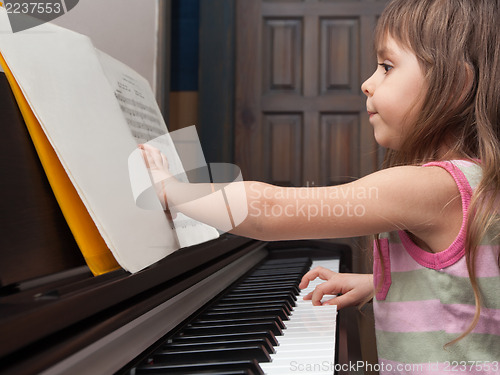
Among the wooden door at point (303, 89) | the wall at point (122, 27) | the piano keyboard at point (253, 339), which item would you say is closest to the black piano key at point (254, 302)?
the piano keyboard at point (253, 339)

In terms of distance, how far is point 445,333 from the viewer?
0.83 meters

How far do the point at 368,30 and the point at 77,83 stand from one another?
8.28ft

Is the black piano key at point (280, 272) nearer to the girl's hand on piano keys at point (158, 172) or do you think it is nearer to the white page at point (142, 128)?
the white page at point (142, 128)

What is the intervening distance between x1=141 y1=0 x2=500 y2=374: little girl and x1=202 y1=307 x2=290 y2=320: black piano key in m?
0.12

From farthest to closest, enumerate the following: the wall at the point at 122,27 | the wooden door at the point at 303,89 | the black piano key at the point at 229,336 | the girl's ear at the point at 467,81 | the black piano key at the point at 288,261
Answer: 1. the wooden door at the point at 303,89
2. the wall at the point at 122,27
3. the black piano key at the point at 288,261
4. the girl's ear at the point at 467,81
5. the black piano key at the point at 229,336

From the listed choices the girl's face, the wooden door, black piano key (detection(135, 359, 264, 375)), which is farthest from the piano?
the wooden door

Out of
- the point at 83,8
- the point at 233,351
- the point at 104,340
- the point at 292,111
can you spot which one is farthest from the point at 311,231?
the point at 292,111

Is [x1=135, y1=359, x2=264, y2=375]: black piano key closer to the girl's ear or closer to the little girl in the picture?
the little girl

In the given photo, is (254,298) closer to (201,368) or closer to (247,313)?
(247,313)

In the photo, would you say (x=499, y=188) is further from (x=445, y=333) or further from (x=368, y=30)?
(x=368, y=30)

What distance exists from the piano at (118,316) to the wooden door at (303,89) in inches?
83.5

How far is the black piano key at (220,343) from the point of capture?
2.11 ft

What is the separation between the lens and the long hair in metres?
0.86

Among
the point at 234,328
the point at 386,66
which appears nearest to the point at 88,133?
the point at 234,328
